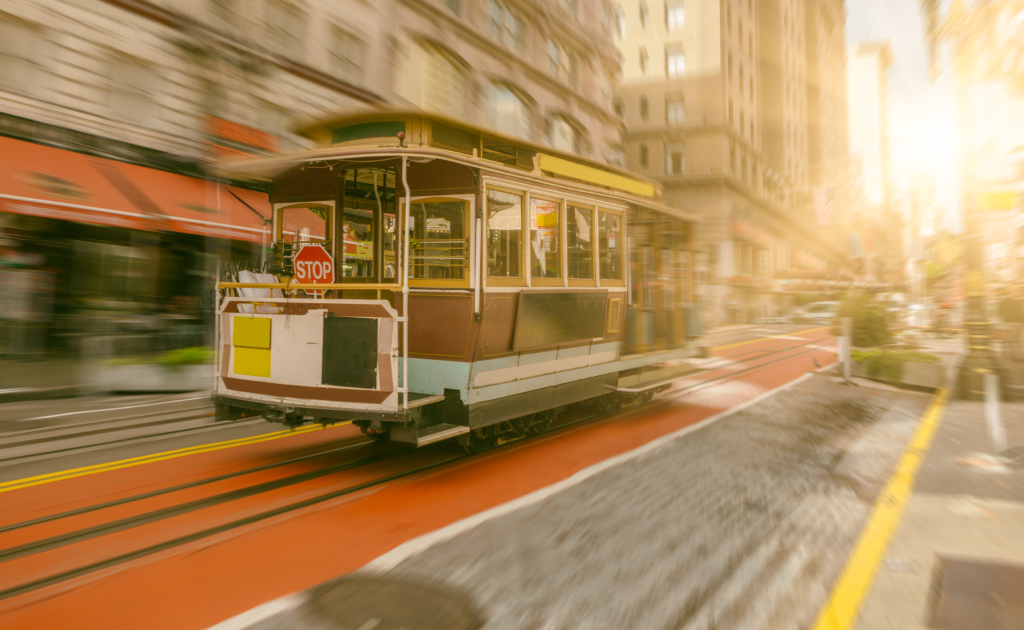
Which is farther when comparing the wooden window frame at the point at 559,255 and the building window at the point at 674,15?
the building window at the point at 674,15

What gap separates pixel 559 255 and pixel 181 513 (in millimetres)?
4518

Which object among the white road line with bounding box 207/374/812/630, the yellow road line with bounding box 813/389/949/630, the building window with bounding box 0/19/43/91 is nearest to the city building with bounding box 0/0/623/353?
the building window with bounding box 0/19/43/91

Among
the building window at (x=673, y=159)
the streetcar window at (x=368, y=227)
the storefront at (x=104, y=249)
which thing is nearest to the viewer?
the streetcar window at (x=368, y=227)

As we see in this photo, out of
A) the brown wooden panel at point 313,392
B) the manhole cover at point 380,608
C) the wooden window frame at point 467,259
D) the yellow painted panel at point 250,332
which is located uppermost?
the wooden window frame at point 467,259

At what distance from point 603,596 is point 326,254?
4927mm

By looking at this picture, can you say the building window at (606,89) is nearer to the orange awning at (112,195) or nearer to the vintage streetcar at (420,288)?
the orange awning at (112,195)

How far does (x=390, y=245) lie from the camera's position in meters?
7.27

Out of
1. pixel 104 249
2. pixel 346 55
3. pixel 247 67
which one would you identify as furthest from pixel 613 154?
pixel 104 249

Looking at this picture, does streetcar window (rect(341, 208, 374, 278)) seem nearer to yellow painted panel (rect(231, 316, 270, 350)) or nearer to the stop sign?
the stop sign

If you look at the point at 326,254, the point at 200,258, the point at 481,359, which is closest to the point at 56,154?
the point at 200,258

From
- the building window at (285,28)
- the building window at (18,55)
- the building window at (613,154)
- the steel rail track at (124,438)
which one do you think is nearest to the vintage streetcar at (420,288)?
the steel rail track at (124,438)

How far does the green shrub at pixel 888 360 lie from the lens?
1268cm

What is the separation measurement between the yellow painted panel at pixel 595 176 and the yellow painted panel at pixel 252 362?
11.7ft

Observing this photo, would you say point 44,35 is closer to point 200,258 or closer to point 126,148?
point 126,148
